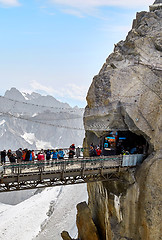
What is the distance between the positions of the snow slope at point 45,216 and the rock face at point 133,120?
14.9 metres

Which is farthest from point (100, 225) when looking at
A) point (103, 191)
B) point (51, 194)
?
point (51, 194)

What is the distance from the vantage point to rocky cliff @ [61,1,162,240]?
741 inches

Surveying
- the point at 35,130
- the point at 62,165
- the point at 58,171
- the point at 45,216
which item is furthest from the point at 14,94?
the point at 58,171

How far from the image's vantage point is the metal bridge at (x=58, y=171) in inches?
641

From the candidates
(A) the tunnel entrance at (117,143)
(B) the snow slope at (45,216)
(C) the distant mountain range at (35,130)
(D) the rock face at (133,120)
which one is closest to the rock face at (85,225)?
(D) the rock face at (133,120)

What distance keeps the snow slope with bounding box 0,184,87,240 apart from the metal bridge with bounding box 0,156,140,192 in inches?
728

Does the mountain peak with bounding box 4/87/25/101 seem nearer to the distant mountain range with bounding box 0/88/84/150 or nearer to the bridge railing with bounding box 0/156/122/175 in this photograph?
the distant mountain range with bounding box 0/88/84/150

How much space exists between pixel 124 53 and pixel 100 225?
17.0 meters

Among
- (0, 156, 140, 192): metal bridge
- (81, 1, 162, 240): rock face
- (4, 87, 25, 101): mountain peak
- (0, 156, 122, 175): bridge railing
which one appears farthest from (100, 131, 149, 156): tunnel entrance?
(4, 87, 25, 101): mountain peak

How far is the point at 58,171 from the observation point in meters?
17.5

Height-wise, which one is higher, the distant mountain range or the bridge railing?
the distant mountain range

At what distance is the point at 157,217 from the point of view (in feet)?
60.2

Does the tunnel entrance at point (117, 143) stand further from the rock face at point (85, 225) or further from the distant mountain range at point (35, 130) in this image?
the distant mountain range at point (35, 130)

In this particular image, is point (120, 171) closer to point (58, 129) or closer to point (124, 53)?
point (124, 53)
